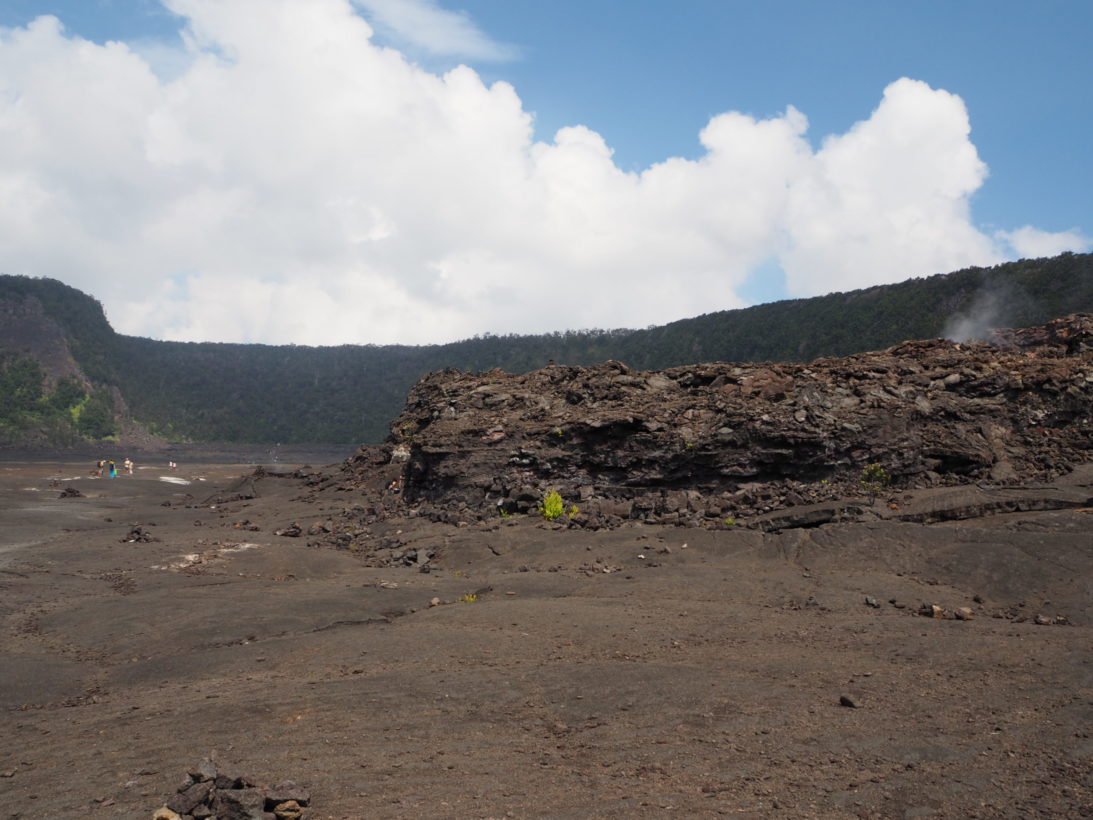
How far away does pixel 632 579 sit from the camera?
42.1 ft

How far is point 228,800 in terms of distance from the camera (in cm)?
438

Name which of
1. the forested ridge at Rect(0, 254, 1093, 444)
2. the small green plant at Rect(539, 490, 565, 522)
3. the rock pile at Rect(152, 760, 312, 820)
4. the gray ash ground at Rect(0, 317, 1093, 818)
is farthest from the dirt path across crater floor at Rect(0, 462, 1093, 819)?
the forested ridge at Rect(0, 254, 1093, 444)

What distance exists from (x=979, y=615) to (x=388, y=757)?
8.32 meters

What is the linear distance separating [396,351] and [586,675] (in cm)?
11130

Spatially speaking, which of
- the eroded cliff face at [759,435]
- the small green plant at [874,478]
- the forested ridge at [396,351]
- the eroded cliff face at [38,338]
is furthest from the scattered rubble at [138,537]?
the eroded cliff face at [38,338]

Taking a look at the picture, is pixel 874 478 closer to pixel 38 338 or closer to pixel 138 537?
pixel 138 537

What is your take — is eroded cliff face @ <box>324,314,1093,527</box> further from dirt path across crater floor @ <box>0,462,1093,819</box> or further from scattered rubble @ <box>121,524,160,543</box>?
scattered rubble @ <box>121,524,160,543</box>

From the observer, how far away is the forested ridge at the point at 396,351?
4850 cm

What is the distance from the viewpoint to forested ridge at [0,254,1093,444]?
48500 millimetres

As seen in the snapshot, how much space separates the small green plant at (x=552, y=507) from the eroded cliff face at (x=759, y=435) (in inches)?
11.8

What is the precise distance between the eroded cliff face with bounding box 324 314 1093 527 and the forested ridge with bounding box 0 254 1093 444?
29.1 metres

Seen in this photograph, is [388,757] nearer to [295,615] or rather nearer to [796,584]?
[295,615]

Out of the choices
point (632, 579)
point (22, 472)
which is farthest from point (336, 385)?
point (632, 579)

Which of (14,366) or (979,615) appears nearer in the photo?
(979,615)
